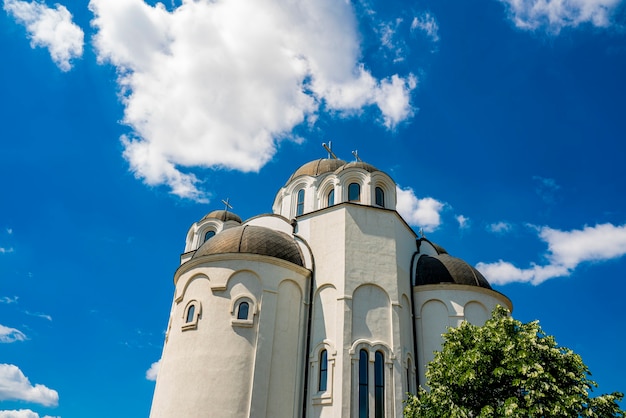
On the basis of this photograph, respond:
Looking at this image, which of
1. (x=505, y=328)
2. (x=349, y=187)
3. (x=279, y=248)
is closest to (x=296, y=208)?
(x=349, y=187)

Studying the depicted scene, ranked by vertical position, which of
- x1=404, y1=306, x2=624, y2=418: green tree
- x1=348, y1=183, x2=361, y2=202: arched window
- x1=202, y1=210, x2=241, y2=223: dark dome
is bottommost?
x1=404, y1=306, x2=624, y2=418: green tree

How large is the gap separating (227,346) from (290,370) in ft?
9.14

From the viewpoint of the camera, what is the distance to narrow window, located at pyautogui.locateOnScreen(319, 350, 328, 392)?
19.5 m

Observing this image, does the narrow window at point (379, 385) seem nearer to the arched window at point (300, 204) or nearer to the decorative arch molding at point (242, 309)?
the decorative arch molding at point (242, 309)

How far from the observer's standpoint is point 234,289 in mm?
20531

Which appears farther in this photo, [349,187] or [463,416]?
[349,187]

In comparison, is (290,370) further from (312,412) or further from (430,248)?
(430,248)

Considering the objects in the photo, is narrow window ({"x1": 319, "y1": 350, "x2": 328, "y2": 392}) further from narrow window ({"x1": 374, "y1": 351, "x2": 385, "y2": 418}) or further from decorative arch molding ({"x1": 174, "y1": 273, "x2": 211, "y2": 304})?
decorative arch molding ({"x1": 174, "y1": 273, "x2": 211, "y2": 304})

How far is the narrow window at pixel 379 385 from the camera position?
745 inches

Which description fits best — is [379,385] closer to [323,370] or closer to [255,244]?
[323,370]

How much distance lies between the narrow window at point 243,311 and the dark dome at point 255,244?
235cm

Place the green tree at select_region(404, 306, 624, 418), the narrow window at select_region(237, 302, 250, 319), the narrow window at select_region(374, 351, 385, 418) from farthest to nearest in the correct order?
1. the narrow window at select_region(237, 302, 250, 319)
2. the narrow window at select_region(374, 351, 385, 418)
3. the green tree at select_region(404, 306, 624, 418)

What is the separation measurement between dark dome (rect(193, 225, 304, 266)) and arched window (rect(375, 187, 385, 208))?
5.16 m

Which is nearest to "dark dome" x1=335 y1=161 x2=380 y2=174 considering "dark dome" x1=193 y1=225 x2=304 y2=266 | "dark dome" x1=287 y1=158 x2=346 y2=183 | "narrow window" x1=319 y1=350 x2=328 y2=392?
"dark dome" x1=287 y1=158 x2=346 y2=183
